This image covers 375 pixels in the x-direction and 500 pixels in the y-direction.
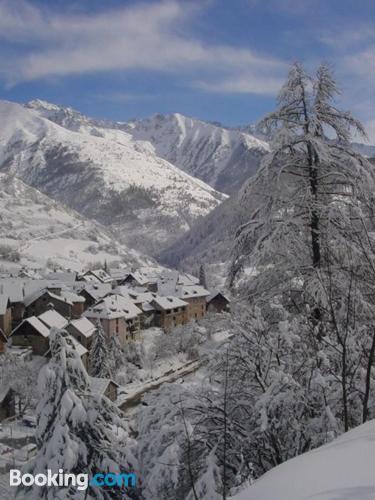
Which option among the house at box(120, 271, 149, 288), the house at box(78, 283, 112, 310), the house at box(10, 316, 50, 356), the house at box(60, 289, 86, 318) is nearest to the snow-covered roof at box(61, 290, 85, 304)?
the house at box(60, 289, 86, 318)

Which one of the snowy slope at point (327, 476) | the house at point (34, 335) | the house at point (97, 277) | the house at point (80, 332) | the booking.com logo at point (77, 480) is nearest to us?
the snowy slope at point (327, 476)

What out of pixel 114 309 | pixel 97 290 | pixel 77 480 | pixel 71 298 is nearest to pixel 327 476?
pixel 77 480

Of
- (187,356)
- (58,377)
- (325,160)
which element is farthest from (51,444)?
(187,356)

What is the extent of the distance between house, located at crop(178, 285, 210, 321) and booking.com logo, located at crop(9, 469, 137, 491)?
2478 inches

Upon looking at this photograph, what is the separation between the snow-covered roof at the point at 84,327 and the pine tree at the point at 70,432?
3948cm

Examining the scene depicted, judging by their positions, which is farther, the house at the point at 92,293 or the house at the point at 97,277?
the house at the point at 97,277

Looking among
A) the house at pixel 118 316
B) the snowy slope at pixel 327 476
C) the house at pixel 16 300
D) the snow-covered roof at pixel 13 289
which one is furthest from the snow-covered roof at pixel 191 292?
the snowy slope at pixel 327 476

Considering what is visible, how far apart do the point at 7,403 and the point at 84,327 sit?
14.5 metres

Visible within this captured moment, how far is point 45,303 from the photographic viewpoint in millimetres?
63594

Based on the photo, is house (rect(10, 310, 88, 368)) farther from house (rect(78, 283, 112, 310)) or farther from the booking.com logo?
the booking.com logo

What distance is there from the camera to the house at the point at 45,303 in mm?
63500

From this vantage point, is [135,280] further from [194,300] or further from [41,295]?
[41,295]

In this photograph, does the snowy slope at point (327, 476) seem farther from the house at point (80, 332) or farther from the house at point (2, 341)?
the house at point (2, 341)

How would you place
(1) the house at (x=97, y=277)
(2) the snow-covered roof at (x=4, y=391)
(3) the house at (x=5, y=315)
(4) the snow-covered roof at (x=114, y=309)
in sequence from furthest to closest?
(1) the house at (x=97, y=277), (4) the snow-covered roof at (x=114, y=309), (3) the house at (x=5, y=315), (2) the snow-covered roof at (x=4, y=391)
